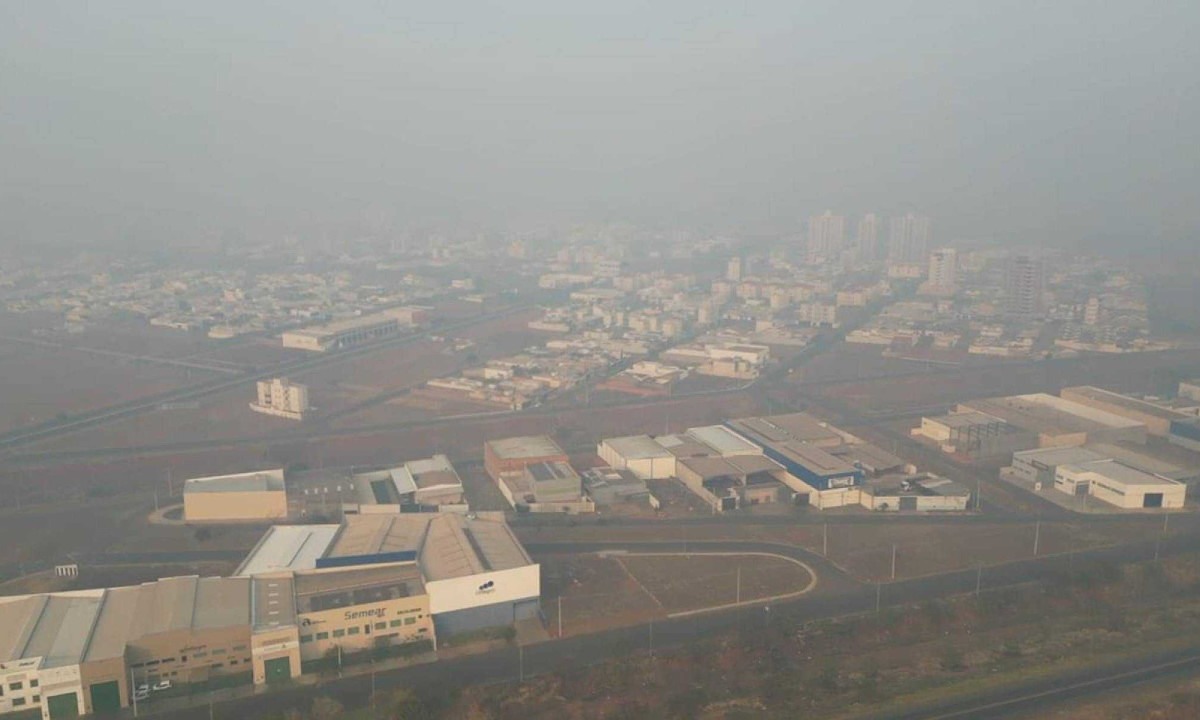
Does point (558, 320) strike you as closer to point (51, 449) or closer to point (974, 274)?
point (51, 449)

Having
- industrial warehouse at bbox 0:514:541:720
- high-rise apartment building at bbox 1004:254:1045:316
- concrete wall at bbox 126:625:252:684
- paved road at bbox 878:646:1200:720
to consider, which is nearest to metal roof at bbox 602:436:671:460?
industrial warehouse at bbox 0:514:541:720

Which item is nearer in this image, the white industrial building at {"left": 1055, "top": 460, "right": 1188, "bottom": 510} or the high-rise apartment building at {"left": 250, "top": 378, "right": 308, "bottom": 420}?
the white industrial building at {"left": 1055, "top": 460, "right": 1188, "bottom": 510}

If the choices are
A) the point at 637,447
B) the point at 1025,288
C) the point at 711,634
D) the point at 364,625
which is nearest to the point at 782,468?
the point at 637,447

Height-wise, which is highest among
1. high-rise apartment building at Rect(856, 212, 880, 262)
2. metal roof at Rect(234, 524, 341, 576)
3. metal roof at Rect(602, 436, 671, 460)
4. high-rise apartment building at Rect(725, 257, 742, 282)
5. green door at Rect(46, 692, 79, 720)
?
high-rise apartment building at Rect(856, 212, 880, 262)

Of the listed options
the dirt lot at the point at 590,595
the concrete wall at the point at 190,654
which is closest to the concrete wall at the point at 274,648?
the concrete wall at the point at 190,654

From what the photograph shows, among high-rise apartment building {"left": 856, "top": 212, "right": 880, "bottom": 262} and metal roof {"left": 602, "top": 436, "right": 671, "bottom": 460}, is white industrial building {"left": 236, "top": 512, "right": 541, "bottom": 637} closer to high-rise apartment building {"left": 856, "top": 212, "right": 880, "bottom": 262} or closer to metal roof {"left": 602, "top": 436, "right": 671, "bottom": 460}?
metal roof {"left": 602, "top": 436, "right": 671, "bottom": 460}

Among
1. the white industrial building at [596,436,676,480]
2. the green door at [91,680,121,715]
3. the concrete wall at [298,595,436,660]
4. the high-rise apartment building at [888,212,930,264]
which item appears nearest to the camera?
the green door at [91,680,121,715]

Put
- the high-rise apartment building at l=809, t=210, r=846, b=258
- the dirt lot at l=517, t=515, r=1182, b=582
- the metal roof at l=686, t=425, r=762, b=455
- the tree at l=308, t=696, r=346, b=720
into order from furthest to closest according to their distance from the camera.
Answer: the high-rise apartment building at l=809, t=210, r=846, b=258 < the metal roof at l=686, t=425, r=762, b=455 < the dirt lot at l=517, t=515, r=1182, b=582 < the tree at l=308, t=696, r=346, b=720
